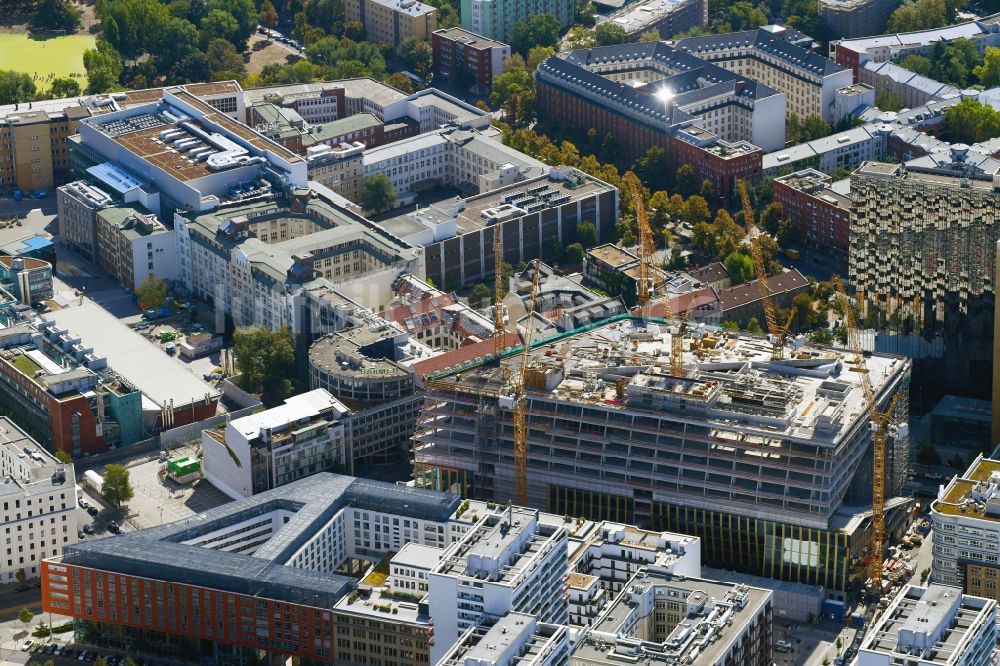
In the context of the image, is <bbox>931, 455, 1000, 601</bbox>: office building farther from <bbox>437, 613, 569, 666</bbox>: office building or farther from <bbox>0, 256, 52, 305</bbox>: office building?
<bbox>0, 256, 52, 305</bbox>: office building

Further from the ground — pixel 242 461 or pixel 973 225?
pixel 973 225

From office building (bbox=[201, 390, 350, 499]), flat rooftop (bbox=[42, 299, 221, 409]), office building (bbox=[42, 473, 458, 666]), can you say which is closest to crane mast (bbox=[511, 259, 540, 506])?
office building (bbox=[42, 473, 458, 666])

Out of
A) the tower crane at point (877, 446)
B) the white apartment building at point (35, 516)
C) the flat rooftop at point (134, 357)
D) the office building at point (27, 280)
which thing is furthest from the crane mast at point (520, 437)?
the office building at point (27, 280)

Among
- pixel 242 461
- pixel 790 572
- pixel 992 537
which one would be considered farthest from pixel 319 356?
pixel 992 537

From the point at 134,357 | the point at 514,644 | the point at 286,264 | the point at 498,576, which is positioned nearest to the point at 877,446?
the point at 498,576

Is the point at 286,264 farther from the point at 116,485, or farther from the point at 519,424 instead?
the point at 519,424

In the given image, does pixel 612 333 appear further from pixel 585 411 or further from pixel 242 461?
pixel 242 461
